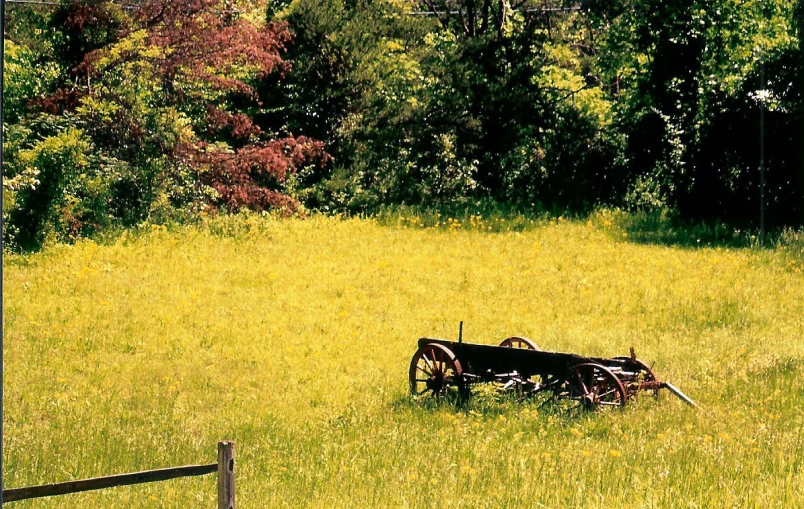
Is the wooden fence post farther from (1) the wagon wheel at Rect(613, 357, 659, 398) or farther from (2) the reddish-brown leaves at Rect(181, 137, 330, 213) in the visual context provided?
(2) the reddish-brown leaves at Rect(181, 137, 330, 213)

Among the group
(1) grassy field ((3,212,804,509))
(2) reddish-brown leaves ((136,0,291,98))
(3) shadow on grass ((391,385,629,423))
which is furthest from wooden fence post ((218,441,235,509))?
(2) reddish-brown leaves ((136,0,291,98))

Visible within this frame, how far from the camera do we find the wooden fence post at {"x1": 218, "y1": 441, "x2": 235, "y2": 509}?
12.7 ft

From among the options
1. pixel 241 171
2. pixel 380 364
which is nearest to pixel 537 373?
pixel 380 364

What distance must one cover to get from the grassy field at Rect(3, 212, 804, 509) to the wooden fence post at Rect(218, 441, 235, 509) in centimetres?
181

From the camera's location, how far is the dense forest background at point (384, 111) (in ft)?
55.8

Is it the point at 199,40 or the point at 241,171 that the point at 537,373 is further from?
the point at 199,40

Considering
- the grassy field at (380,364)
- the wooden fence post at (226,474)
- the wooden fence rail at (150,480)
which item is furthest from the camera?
the grassy field at (380,364)

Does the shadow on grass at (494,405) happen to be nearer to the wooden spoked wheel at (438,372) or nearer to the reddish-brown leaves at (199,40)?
the wooden spoked wheel at (438,372)

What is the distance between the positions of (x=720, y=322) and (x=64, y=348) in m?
7.13

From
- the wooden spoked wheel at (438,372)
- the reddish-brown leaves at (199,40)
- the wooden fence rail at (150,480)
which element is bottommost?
the wooden spoked wheel at (438,372)

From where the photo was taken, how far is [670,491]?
19.3ft

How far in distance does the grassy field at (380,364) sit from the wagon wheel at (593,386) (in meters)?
0.17

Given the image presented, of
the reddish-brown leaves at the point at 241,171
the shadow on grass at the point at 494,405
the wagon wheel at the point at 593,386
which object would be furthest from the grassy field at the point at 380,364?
the reddish-brown leaves at the point at 241,171

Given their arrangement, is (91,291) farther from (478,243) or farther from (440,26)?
(440,26)
